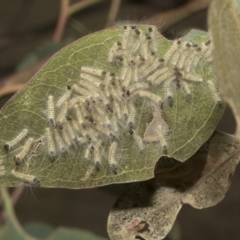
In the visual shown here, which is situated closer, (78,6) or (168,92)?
(168,92)

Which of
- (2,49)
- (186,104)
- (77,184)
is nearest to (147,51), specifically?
(186,104)

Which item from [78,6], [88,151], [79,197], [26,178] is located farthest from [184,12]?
[79,197]

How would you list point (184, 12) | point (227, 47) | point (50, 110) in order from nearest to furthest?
point (227, 47), point (50, 110), point (184, 12)

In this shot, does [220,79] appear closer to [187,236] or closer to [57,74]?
[57,74]

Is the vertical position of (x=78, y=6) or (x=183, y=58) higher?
(x=78, y=6)

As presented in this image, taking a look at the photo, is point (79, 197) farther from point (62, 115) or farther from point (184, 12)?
point (62, 115)

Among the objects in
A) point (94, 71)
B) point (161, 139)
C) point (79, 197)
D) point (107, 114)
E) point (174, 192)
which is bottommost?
point (79, 197)

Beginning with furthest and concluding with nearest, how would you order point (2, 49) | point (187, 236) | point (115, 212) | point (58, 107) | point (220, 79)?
point (2, 49), point (187, 236), point (115, 212), point (58, 107), point (220, 79)

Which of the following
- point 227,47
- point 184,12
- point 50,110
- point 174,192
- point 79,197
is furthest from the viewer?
point 79,197

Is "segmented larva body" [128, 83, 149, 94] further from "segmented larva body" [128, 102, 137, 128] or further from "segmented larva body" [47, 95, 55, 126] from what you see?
"segmented larva body" [47, 95, 55, 126]
